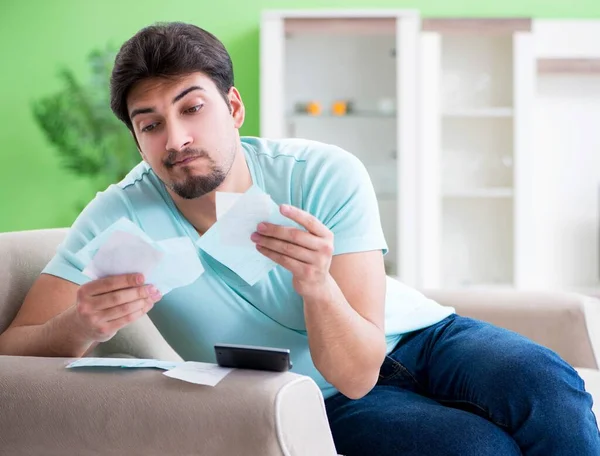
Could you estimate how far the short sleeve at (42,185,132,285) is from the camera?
1651 mm

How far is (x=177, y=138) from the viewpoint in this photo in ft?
5.19

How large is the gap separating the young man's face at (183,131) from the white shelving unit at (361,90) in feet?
9.60

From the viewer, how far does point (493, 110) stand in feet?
15.2

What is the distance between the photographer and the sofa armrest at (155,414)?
1147mm

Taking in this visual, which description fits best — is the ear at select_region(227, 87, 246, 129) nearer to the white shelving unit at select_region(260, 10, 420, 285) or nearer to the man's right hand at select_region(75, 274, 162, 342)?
the man's right hand at select_region(75, 274, 162, 342)

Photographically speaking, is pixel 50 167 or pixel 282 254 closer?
pixel 282 254

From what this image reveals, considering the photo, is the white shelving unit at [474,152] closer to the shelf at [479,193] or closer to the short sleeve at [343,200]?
the shelf at [479,193]

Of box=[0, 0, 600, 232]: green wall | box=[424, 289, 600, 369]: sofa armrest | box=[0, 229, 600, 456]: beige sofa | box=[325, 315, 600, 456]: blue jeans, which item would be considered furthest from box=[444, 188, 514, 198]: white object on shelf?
box=[0, 229, 600, 456]: beige sofa

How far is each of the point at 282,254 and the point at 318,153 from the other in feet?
1.52

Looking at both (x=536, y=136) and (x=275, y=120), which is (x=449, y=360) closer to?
(x=275, y=120)

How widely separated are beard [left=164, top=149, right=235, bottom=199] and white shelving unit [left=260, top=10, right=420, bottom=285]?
9.68 ft

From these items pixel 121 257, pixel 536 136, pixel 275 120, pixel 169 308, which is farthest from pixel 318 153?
pixel 536 136

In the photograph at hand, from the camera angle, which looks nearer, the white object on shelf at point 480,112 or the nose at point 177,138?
the nose at point 177,138

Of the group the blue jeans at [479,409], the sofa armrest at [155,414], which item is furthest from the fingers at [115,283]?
the blue jeans at [479,409]
